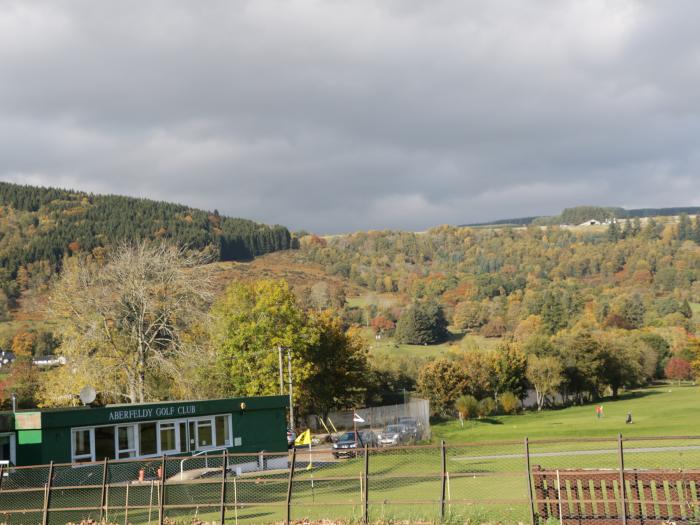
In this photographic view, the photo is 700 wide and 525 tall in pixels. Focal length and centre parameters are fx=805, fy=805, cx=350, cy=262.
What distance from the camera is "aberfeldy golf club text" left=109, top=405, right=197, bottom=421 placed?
115 feet

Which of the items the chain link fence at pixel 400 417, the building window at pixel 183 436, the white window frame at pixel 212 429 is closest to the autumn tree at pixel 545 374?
the chain link fence at pixel 400 417

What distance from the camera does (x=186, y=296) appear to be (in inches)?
2073

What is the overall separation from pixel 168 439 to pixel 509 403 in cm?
6242

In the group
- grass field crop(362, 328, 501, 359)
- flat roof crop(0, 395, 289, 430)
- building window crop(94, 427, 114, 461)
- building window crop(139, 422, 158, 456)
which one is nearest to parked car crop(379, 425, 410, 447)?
flat roof crop(0, 395, 289, 430)

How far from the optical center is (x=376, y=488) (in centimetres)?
3175

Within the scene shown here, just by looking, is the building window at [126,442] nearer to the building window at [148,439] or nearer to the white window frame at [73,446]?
the building window at [148,439]

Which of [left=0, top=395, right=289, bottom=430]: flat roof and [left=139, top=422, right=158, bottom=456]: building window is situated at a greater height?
[left=0, top=395, right=289, bottom=430]: flat roof

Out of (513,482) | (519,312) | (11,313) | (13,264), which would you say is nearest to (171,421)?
(513,482)

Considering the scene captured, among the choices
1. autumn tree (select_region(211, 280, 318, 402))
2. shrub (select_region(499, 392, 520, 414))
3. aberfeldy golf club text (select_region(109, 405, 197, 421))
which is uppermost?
autumn tree (select_region(211, 280, 318, 402))

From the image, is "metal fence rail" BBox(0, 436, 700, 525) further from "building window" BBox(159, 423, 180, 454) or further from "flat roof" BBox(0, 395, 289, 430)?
"flat roof" BBox(0, 395, 289, 430)

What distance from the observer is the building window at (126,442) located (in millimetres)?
35606

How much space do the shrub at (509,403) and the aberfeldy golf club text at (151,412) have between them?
61167mm

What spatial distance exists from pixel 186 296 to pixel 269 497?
26549mm

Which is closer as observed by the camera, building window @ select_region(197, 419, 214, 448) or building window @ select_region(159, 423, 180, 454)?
building window @ select_region(159, 423, 180, 454)
